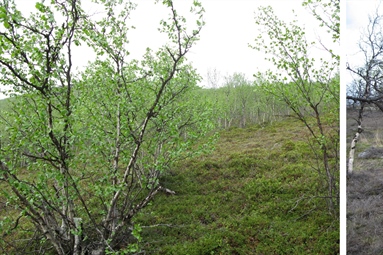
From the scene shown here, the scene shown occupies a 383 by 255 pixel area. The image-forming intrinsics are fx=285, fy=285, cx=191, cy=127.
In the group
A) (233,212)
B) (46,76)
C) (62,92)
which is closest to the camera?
(46,76)

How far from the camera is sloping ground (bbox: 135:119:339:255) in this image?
128 inches

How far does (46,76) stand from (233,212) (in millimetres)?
3211

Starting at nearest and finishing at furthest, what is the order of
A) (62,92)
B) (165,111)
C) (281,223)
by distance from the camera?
(62,92) → (165,111) → (281,223)

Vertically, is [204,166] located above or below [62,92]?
below

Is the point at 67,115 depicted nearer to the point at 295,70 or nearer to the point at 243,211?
the point at 295,70

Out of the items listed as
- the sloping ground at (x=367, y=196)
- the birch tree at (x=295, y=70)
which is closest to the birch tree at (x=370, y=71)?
the sloping ground at (x=367, y=196)

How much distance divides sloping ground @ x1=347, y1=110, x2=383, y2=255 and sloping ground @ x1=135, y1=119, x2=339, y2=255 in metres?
1.70

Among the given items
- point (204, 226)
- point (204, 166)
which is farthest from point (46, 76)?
point (204, 166)

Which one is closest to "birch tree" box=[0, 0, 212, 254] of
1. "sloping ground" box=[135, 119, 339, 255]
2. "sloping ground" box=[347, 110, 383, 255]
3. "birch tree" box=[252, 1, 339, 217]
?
"sloping ground" box=[135, 119, 339, 255]

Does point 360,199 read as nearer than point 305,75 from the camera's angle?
Yes

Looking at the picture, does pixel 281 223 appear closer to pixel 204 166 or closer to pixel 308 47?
pixel 308 47

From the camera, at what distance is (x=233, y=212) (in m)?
4.12

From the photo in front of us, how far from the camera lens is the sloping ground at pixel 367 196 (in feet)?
3.92

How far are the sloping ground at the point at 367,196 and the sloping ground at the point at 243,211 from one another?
1.70 metres
